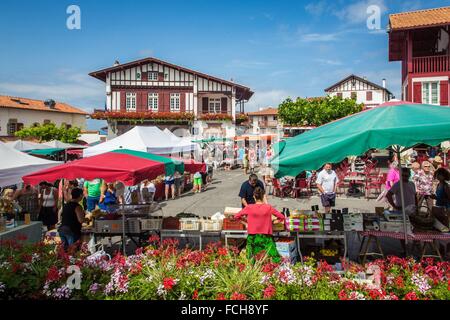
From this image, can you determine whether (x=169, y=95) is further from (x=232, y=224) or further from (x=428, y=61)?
(x=232, y=224)

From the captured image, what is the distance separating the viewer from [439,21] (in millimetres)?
23547

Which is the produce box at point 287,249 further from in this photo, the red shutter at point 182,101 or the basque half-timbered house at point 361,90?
the basque half-timbered house at point 361,90

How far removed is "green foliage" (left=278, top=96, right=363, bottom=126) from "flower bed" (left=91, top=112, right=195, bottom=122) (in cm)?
978

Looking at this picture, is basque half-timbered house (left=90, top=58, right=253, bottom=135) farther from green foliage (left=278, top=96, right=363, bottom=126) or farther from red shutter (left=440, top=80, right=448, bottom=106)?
red shutter (left=440, top=80, right=448, bottom=106)

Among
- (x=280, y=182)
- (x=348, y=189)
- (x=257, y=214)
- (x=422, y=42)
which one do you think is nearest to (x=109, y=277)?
(x=257, y=214)

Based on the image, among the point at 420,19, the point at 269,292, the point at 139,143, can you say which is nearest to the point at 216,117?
the point at 420,19

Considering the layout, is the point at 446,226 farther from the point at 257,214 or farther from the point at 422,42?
the point at 422,42

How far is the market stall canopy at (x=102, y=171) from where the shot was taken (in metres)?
Answer: 6.65

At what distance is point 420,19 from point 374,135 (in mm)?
24474

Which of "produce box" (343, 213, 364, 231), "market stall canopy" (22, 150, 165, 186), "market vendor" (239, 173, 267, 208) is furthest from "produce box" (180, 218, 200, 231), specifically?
"produce box" (343, 213, 364, 231)

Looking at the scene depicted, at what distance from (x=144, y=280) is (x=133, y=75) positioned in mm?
36140

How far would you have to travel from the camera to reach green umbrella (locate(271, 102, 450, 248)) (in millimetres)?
4859

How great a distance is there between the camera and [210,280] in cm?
425
